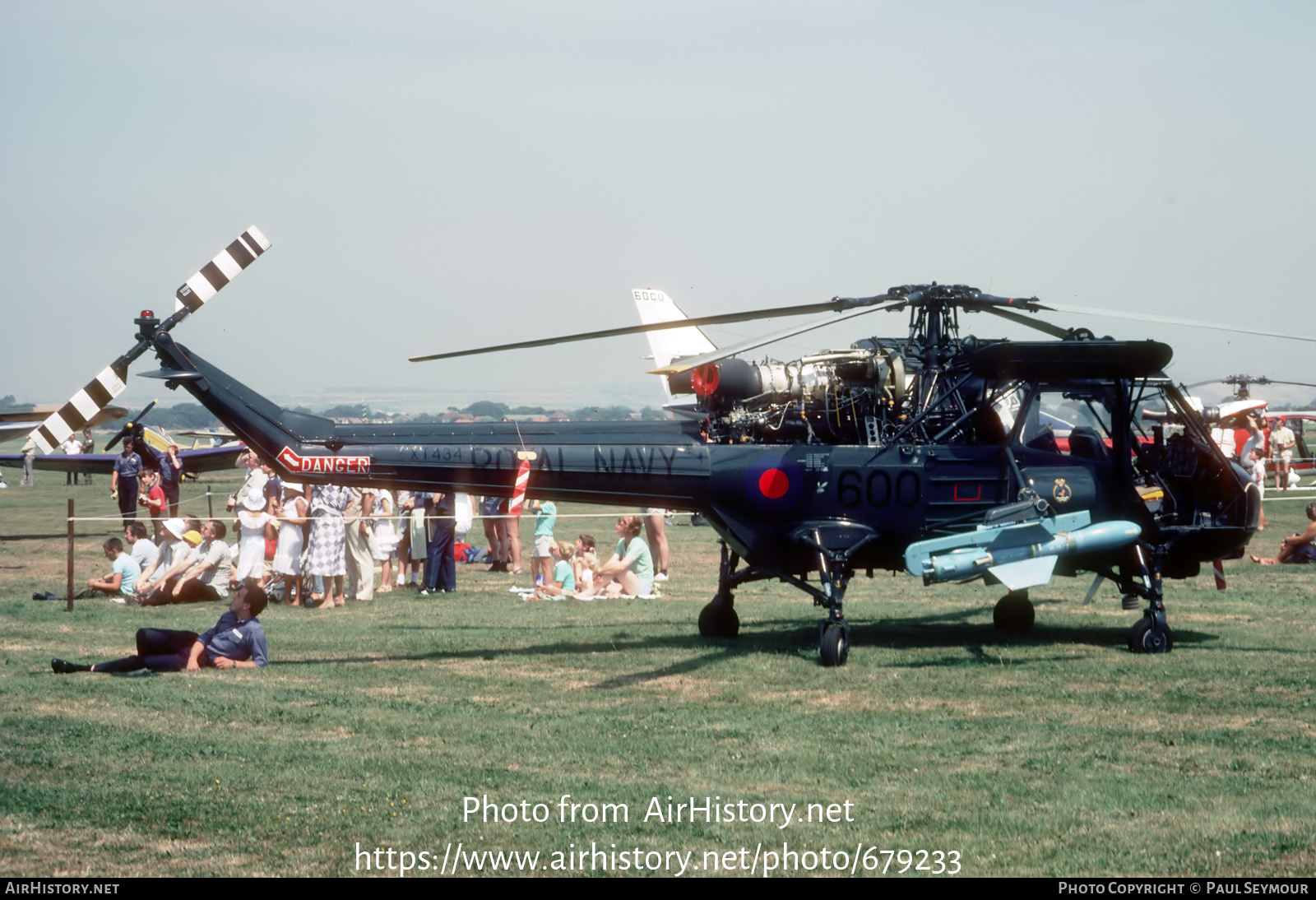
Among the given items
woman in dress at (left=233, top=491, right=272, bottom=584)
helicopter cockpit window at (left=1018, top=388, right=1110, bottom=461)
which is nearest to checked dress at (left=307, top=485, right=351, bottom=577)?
woman in dress at (left=233, top=491, right=272, bottom=584)

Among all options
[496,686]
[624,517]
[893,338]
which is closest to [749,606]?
[624,517]

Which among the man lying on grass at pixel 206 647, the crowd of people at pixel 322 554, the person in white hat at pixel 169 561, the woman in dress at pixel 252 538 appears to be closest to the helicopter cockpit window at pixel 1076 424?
Answer: the crowd of people at pixel 322 554

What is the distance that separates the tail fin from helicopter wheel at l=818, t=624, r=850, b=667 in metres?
15.2

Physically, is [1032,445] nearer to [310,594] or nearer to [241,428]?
[241,428]

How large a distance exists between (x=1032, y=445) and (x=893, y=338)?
1.85 m

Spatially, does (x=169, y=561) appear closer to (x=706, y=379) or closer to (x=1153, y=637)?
(x=706, y=379)

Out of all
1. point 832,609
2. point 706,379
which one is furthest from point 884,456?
point 706,379

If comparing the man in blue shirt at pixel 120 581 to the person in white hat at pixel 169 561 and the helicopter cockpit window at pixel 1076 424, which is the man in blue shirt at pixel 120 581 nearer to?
the person in white hat at pixel 169 561

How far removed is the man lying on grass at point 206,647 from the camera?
41.4 ft

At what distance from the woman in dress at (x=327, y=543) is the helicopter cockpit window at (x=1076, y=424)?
9703mm

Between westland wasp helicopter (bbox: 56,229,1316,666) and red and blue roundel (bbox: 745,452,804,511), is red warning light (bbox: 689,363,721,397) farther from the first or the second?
red and blue roundel (bbox: 745,452,804,511)

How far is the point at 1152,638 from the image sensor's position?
12898 mm

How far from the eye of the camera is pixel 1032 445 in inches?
537

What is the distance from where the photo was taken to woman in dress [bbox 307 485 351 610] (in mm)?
18297
